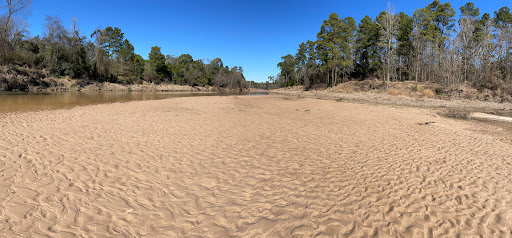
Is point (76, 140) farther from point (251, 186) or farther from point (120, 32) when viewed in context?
point (120, 32)

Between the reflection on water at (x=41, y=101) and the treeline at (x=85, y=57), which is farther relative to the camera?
the treeline at (x=85, y=57)

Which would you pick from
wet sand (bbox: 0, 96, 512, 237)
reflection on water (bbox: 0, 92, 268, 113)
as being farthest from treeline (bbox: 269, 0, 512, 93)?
reflection on water (bbox: 0, 92, 268, 113)

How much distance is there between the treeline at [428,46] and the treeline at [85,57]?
56.1 m

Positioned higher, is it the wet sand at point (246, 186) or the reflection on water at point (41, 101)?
Answer: the reflection on water at point (41, 101)

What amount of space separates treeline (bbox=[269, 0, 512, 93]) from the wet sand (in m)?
33.5

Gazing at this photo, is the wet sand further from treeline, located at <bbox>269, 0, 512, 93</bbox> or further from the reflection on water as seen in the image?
treeline, located at <bbox>269, 0, 512, 93</bbox>

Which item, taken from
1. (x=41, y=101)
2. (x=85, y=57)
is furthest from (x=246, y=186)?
(x=85, y=57)

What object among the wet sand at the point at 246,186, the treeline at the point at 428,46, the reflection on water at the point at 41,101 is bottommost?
the wet sand at the point at 246,186

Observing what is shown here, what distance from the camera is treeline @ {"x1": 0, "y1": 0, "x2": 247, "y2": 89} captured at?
40222 mm

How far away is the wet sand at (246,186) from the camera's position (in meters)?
3.28

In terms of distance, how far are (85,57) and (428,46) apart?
252 ft

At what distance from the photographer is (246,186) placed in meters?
4.66

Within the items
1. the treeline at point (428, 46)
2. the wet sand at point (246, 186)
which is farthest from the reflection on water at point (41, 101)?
the treeline at point (428, 46)

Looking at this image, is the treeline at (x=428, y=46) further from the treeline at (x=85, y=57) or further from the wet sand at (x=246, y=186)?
the treeline at (x=85, y=57)
